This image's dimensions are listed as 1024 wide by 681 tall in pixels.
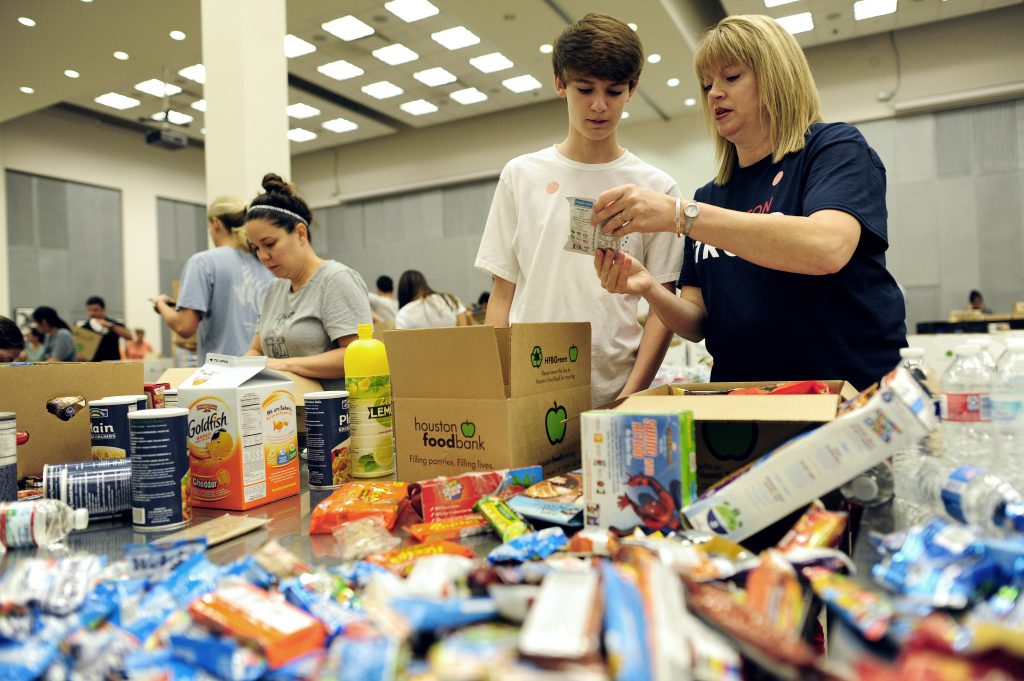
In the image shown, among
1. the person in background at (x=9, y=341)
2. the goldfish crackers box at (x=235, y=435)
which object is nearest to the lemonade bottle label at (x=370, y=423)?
the goldfish crackers box at (x=235, y=435)

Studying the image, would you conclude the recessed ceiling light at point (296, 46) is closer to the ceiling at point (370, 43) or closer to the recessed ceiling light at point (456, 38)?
the ceiling at point (370, 43)

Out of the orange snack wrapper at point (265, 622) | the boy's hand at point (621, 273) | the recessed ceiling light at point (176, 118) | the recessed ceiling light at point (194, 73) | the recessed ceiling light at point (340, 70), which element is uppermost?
the recessed ceiling light at point (340, 70)

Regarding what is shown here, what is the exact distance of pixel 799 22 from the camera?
731cm

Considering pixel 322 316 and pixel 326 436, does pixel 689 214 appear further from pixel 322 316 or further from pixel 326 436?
pixel 322 316

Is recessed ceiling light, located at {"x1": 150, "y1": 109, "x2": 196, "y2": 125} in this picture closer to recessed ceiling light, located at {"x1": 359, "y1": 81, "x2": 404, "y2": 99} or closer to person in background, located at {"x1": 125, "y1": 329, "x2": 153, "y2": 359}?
recessed ceiling light, located at {"x1": 359, "y1": 81, "x2": 404, "y2": 99}

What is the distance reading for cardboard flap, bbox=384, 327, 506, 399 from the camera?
3.59 ft

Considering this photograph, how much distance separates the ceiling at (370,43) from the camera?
621 centimetres

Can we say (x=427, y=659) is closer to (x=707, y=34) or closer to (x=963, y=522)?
(x=963, y=522)

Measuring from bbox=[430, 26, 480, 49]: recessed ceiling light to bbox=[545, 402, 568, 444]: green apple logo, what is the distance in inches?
263

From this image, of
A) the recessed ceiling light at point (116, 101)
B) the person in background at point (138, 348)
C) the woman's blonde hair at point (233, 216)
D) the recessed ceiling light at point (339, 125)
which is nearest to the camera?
the woman's blonde hair at point (233, 216)

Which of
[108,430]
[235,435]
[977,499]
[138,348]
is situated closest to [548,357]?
[235,435]

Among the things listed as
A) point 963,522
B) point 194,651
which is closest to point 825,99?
point 963,522

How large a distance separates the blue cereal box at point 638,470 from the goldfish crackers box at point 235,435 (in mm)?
568

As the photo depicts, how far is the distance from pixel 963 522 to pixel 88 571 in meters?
0.99
